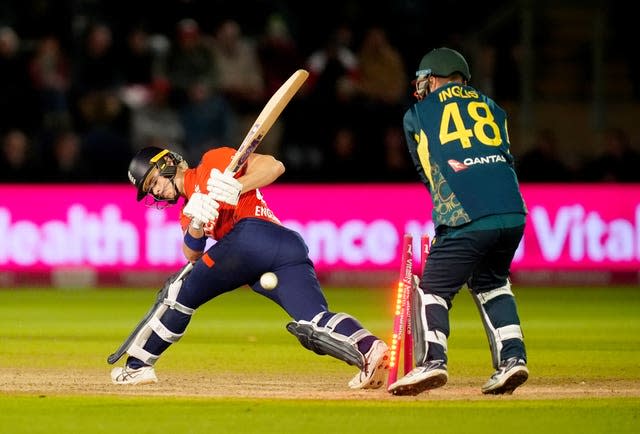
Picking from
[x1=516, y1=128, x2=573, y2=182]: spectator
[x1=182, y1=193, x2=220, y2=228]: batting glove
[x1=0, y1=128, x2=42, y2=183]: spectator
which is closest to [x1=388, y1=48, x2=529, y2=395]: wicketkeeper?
[x1=182, y1=193, x2=220, y2=228]: batting glove

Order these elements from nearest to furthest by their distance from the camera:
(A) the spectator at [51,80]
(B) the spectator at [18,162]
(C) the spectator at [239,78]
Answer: (B) the spectator at [18,162]
(A) the spectator at [51,80]
(C) the spectator at [239,78]

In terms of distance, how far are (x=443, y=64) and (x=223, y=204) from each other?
5.38 feet

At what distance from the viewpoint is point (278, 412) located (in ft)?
26.0

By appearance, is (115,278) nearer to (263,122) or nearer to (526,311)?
(526,311)

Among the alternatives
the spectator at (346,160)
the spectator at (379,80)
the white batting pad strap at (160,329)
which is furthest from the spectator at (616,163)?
the white batting pad strap at (160,329)

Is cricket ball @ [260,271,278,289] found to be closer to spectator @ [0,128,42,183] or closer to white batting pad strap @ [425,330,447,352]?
white batting pad strap @ [425,330,447,352]

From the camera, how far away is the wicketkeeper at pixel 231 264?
8.72 m

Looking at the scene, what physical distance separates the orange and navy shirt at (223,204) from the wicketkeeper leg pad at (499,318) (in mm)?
1455

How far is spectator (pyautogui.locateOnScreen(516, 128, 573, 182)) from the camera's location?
19016 mm

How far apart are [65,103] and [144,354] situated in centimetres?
1135

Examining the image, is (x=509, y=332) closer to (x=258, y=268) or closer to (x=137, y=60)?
(x=258, y=268)

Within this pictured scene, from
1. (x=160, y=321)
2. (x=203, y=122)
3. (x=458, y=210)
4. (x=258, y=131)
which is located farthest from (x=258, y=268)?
(x=203, y=122)

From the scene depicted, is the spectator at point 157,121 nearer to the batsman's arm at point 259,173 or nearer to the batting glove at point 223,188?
the batsman's arm at point 259,173

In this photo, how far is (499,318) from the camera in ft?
28.9
